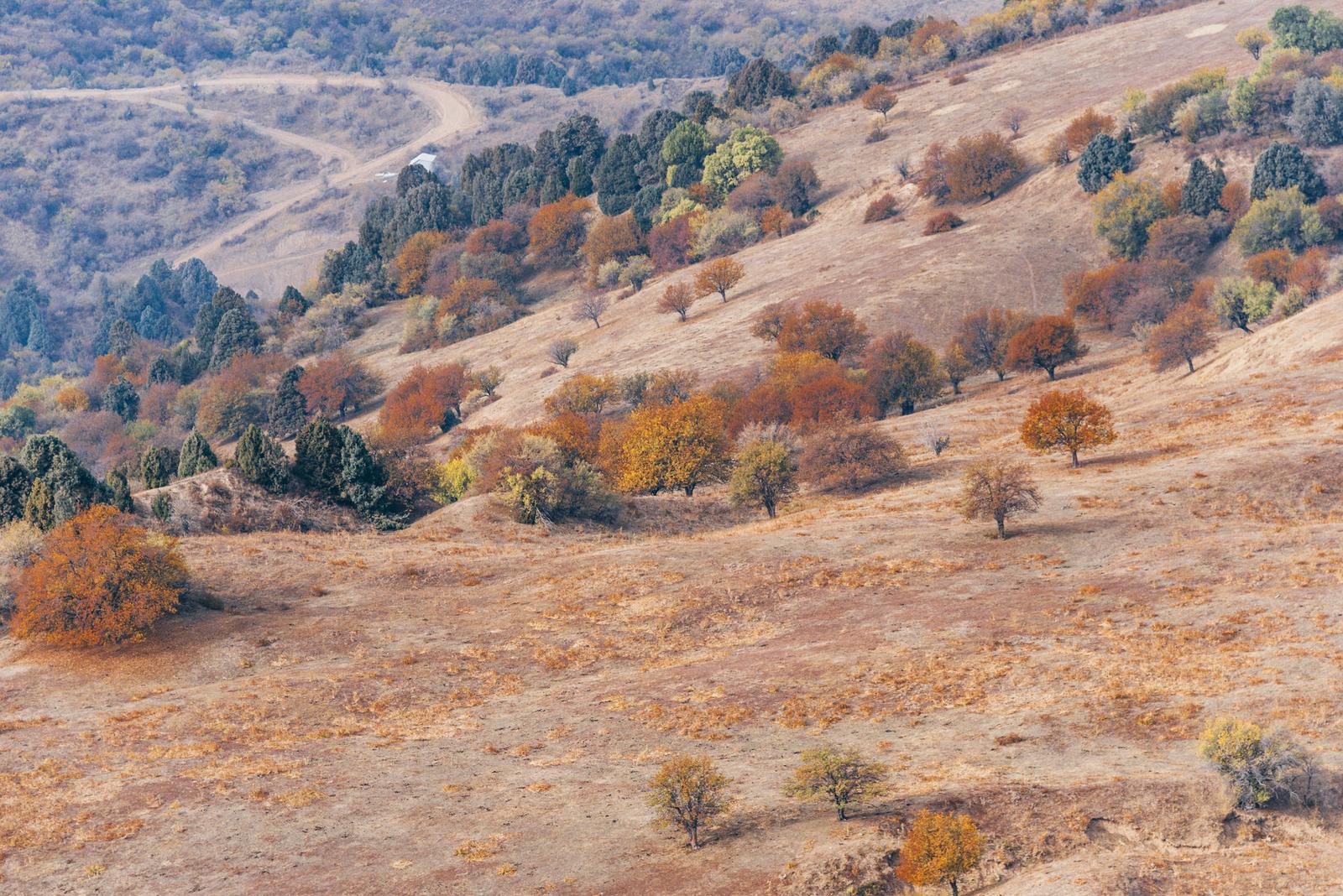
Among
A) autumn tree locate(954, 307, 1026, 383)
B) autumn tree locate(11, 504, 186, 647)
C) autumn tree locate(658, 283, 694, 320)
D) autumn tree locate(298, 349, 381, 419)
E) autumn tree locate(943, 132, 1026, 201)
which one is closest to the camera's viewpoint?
autumn tree locate(11, 504, 186, 647)

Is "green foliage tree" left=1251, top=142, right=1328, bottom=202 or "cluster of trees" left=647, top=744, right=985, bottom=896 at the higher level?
"green foliage tree" left=1251, top=142, right=1328, bottom=202

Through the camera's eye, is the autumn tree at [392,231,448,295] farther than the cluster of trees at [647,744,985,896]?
Yes

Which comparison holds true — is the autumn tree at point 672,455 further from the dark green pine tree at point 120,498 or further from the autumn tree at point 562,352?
the autumn tree at point 562,352

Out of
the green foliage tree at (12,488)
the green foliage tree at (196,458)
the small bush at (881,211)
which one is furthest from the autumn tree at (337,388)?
the green foliage tree at (12,488)

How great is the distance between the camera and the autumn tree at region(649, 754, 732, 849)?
2872cm

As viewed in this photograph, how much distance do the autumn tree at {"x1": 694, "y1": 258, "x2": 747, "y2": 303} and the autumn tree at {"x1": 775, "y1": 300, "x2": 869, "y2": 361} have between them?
2291cm

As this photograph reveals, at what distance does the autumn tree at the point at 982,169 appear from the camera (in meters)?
139

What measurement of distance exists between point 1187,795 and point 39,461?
6332 centimetres

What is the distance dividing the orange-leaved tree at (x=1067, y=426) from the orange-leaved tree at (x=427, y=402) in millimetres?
62940

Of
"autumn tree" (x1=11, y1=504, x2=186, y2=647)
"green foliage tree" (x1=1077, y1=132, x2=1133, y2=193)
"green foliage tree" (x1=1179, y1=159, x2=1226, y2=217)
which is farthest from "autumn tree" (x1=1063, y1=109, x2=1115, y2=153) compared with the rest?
"autumn tree" (x1=11, y1=504, x2=186, y2=647)

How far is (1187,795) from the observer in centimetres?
2798

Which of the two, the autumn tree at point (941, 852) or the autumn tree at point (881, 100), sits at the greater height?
the autumn tree at point (881, 100)

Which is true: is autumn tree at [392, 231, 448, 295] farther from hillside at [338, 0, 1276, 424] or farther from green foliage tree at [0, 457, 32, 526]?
green foliage tree at [0, 457, 32, 526]

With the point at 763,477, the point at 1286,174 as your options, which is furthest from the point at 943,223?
the point at 763,477
